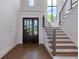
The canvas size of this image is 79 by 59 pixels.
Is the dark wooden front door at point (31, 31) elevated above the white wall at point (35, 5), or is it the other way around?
the white wall at point (35, 5)

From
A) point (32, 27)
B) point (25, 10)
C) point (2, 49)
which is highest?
point (25, 10)

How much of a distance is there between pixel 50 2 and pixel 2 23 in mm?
6468

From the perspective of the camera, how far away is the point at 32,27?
526 inches

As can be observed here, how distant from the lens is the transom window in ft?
43.8

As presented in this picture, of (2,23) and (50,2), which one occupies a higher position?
(50,2)

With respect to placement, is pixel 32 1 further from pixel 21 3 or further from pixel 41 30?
pixel 41 30

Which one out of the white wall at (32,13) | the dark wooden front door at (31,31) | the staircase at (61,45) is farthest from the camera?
the dark wooden front door at (31,31)

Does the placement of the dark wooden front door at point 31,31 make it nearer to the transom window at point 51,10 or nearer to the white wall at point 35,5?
the white wall at point 35,5

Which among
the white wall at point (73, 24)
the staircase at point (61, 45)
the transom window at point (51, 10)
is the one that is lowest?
the staircase at point (61, 45)

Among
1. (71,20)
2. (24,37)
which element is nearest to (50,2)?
(24,37)

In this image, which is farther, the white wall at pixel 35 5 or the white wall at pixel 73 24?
the white wall at pixel 35 5

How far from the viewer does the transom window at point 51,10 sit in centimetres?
1336

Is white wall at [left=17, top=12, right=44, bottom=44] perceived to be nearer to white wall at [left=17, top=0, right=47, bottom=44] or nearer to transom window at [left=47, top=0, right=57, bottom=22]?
white wall at [left=17, top=0, right=47, bottom=44]

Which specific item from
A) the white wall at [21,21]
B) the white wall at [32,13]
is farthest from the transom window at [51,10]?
the white wall at [21,21]
